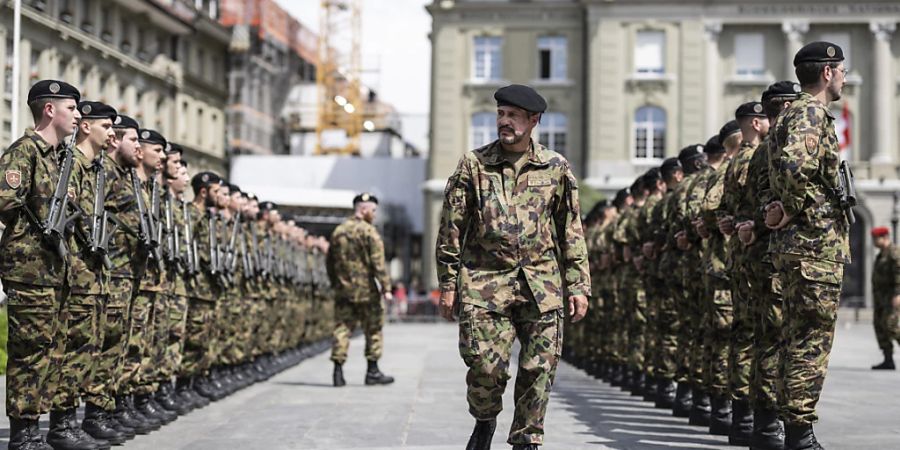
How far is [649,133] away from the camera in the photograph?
59938mm

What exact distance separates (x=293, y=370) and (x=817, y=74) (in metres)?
12.6

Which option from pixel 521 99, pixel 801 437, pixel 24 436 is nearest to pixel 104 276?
pixel 24 436

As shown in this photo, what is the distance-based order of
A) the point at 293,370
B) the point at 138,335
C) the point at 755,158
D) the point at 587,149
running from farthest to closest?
the point at 587,149 < the point at 293,370 < the point at 138,335 < the point at 755,158

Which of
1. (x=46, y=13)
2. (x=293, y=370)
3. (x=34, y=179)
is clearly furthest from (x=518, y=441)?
(x=46, y=13)

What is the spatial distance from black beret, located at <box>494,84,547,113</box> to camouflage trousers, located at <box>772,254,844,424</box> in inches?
70.4

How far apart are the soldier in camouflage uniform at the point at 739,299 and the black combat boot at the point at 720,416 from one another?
1.58 feet

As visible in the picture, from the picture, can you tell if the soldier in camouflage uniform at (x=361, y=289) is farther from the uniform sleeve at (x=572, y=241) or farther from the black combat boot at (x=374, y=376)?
the uniform sleeve at (x=572, y=241)

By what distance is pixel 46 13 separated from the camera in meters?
46.8

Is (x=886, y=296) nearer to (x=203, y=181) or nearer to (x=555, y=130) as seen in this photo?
(x=203, y=181)

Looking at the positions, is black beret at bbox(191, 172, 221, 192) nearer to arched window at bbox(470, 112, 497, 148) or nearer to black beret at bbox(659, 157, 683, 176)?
black beret at bbox(659, 157, 683, 176)

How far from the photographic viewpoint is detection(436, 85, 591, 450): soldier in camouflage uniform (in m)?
7.89

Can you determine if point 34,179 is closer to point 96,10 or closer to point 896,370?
point 896,370

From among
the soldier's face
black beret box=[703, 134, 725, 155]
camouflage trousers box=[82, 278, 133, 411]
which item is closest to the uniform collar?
the soldier's face

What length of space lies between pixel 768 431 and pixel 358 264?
806 cm
